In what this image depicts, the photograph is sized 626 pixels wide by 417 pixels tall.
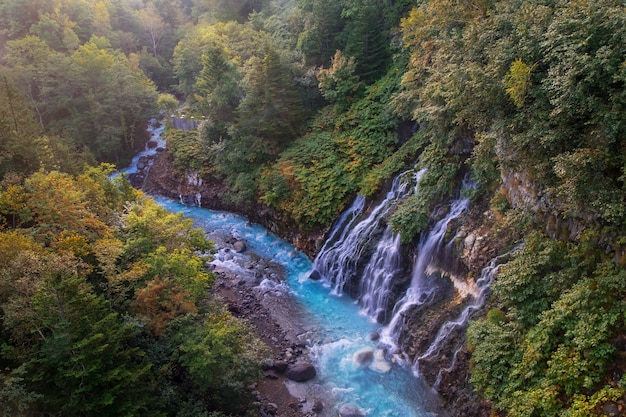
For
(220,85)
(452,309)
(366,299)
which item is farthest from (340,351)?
(220,85)

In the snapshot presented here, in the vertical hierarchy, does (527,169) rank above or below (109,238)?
below

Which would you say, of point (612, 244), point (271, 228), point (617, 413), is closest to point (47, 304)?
point (617, 413)

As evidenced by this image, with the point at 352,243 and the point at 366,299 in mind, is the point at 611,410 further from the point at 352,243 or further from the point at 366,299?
the point at 352,243

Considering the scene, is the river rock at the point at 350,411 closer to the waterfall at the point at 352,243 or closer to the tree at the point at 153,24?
the waterfall at the point at 352,243

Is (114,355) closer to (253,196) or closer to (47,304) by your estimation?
(47,304)

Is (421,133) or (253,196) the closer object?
(421,133)

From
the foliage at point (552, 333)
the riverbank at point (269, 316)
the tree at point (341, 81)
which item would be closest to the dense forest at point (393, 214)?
the foliage at point (552, 333)
